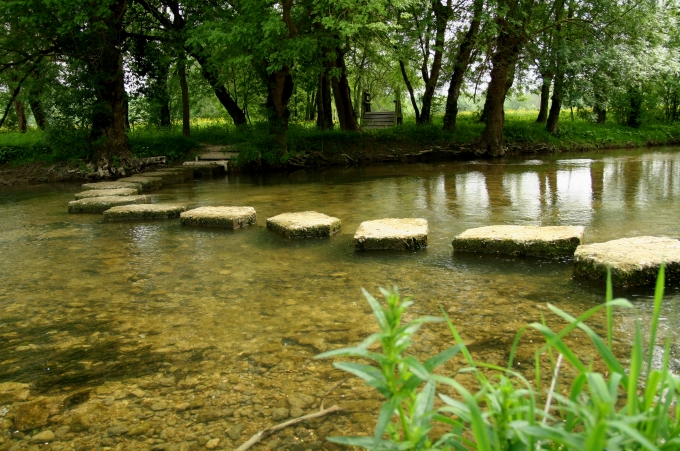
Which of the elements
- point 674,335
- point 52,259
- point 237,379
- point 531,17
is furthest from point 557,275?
point 531,17

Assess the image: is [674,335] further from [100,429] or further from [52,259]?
[52,259]

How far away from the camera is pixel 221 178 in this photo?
38.4 ft

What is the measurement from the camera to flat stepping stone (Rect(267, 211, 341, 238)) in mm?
5113

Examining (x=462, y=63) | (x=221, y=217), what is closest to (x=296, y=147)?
(x=462, y=63)

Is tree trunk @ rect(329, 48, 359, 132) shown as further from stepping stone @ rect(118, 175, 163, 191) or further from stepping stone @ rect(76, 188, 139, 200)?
stepping stone @ rect(76, 188, 139, 200)

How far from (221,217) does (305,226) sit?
1149 millimetres

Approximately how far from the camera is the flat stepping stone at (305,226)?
511cm

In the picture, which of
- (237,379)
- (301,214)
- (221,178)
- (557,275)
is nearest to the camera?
(237,379)

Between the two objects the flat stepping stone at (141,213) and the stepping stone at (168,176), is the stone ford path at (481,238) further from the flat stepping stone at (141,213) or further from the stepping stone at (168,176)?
the stepping stone at (168,176)

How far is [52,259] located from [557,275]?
4097 millimetres

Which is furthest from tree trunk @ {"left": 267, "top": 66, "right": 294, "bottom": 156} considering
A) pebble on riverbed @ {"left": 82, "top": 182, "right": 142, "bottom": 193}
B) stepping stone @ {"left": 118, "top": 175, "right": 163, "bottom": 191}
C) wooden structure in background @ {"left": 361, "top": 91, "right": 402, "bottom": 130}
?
wooden structure in background @ {"left": 361, "top": 91, "right": 402, "bottom": 130}

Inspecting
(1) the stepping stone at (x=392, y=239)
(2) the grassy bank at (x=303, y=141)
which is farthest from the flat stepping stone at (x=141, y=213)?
(2) the grassy bank at (x=303, y=141)

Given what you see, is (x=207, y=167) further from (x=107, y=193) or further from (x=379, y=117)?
(x=379, y=117)

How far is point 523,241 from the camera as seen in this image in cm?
415
